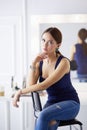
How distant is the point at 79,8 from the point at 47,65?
57.6 inches

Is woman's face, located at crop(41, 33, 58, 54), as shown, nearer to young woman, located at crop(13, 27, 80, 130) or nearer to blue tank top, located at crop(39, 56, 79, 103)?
young woman, located at crop(13, 27, 80, 130)

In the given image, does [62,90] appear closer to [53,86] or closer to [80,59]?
[53,86]

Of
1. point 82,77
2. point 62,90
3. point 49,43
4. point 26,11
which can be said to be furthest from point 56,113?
point 26,11

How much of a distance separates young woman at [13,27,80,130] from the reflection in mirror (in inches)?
46.3

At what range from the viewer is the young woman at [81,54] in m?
3.31

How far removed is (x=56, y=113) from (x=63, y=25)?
1.64m

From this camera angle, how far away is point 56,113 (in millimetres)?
1883

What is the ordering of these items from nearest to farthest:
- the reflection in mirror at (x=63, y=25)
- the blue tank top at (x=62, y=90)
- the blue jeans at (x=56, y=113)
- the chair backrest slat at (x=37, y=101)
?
the blue jeans at (x=56, y=113)
the blue tank top at (x=62, y=90)
the chair backrest slat at (x=37, y=101)
the reflection in mirror at (x=63, y=25)

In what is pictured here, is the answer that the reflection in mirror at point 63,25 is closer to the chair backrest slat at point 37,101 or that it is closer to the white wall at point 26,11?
the white wall at point 26,11

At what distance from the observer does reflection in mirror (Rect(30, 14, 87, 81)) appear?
129 inches

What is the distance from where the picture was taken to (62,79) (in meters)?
1.99

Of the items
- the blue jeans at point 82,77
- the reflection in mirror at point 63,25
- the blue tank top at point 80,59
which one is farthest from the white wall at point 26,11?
the blue jeans at point 82,77

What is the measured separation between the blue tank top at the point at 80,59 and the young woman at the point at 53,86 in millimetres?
1219

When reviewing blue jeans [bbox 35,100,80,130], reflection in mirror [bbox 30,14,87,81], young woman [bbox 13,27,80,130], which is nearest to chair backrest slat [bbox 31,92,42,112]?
young woman [bbox 13,27,80,130]
